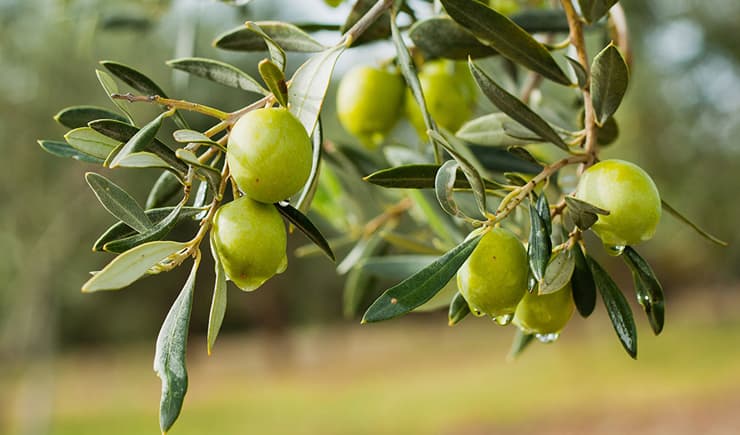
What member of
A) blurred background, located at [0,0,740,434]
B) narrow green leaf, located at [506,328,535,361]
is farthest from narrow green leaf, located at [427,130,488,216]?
blurred background, located at [0,0,740,434]

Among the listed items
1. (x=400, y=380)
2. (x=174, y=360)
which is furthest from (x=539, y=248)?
(x=400, y=380)

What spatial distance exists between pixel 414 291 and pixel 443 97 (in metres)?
0.49

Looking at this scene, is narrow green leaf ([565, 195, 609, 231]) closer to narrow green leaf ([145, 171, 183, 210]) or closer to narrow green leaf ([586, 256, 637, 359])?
narrow green leaf ([586, 256, 637, 359])

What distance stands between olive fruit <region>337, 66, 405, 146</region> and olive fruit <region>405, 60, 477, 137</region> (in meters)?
0.03

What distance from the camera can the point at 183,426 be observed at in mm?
12805

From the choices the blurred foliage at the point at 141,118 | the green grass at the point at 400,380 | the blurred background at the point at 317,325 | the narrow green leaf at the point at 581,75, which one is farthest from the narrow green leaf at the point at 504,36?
the green grass at the point at 400,380

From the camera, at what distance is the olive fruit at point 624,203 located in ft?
1.77

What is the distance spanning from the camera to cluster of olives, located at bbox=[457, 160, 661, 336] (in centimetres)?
54

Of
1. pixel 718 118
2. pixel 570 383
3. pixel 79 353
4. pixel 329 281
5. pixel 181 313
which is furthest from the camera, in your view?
pixel 79 353

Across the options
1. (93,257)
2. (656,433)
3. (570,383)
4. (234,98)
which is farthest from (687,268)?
(93,257)

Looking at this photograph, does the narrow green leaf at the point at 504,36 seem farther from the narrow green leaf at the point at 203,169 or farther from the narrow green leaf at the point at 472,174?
the narrow green leaf at the point at 203,169

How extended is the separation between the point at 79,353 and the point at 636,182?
2100cm

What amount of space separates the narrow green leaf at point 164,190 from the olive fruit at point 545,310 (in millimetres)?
313

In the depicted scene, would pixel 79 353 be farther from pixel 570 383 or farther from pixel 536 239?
pixel 536 239
